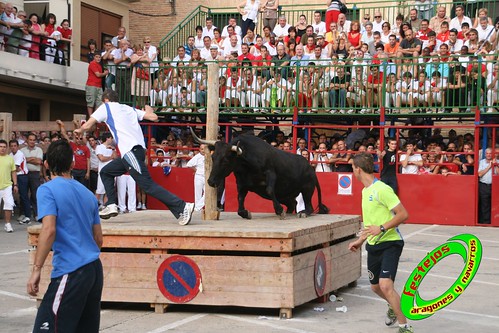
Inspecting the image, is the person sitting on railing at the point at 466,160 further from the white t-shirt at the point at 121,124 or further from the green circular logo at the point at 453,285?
the green circular logo at the point at 453,285

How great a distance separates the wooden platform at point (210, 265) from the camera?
9461 millimetres

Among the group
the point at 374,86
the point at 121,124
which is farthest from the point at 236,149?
the point at 374,86

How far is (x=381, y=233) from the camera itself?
880 centimetres

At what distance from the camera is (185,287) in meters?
9.71

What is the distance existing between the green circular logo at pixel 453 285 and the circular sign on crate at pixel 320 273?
1757mm

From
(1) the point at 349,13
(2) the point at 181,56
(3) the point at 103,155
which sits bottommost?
(3) the point at 103,155

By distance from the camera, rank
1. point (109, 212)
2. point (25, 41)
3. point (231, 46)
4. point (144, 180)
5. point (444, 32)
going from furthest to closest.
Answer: point (231, 46), point (25, 41), point (444, 32), point (109, 212), point (144, 180)

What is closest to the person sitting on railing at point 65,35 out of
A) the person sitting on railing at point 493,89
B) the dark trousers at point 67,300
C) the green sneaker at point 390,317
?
the person sitting on railing at point 493,89

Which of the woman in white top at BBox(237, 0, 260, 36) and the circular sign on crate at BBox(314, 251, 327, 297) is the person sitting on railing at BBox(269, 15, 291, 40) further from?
the circular sign on crate at BBox(314, 251, 327, 297)

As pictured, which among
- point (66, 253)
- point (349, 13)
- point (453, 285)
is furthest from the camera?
point (349, 13)

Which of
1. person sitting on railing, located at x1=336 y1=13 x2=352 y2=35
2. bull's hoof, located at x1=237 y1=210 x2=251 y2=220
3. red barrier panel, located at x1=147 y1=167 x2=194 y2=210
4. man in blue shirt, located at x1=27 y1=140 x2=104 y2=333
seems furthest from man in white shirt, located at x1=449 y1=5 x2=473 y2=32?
man in blue shirt, located at x1=27 y1=140 x2=104 y2=333

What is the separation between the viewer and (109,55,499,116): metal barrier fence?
21234 mm

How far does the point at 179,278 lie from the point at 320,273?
1.77m

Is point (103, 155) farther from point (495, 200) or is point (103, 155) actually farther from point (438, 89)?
point (495, 200)
